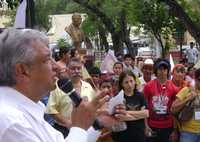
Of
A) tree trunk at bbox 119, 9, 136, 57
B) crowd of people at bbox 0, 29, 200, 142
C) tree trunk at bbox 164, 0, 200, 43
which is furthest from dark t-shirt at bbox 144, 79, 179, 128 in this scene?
tree trunk at bbox 119, 9, 136, 57

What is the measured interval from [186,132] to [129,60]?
5510 millimetres

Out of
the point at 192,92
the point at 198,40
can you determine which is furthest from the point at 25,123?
the point at 198,40

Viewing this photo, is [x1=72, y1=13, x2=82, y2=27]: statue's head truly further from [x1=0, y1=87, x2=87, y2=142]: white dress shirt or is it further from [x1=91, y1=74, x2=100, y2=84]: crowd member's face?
[x1=0, y1=87, x2=87, y2=142]: white dress shirt

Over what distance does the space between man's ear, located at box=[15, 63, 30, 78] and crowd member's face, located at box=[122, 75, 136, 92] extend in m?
4.19

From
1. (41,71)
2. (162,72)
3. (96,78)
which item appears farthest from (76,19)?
(41,71)

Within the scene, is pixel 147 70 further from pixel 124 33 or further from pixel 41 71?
pixel 124 33

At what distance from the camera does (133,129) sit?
657 cm

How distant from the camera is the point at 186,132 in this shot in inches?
296

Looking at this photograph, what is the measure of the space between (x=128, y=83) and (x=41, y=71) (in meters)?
4.16

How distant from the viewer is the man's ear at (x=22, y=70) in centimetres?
259

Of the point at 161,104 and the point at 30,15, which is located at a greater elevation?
the point at 30,15

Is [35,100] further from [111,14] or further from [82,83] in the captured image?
[111,14]

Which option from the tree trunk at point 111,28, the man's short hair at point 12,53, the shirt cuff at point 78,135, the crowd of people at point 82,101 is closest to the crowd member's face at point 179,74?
the crowd of people at point 82,101

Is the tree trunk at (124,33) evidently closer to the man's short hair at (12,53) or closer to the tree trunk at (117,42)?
Answer: the tree trunk at (117,42)
